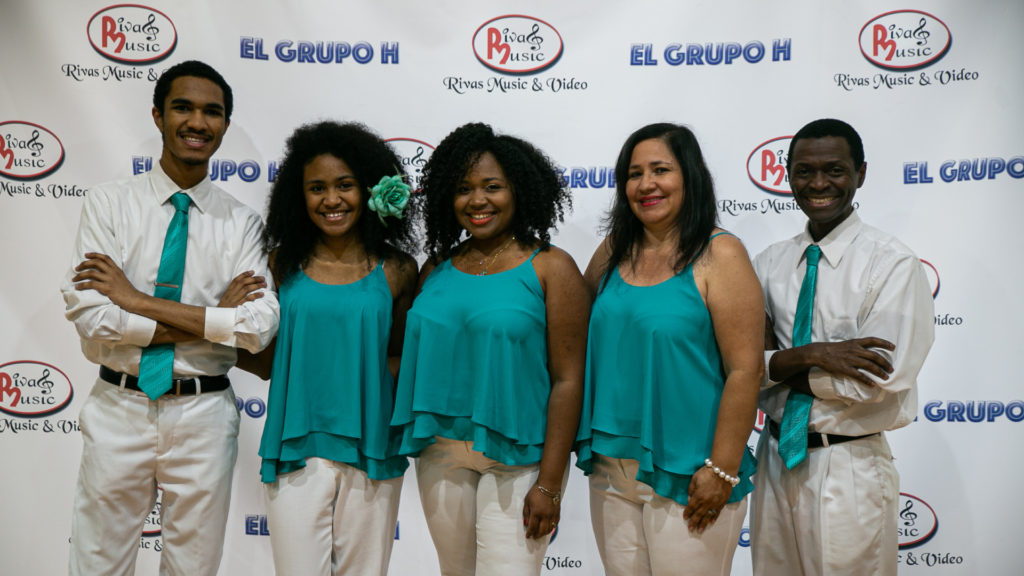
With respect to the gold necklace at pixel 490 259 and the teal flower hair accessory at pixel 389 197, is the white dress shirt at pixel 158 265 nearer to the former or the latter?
the teal flower hair accessory at pixel 389 197

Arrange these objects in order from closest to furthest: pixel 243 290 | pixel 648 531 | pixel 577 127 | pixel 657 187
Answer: pixel 648 531 < pixel 657 187 < pixel 243 290 < pixel 577 127

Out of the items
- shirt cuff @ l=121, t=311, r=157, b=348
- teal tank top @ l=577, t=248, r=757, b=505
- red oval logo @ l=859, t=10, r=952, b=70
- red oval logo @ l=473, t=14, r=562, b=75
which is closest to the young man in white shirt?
shirt cuff @ l=121, t=311, r=157, b=348

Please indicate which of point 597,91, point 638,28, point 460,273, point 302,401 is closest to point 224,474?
point 302,401

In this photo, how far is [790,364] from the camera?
256 cm

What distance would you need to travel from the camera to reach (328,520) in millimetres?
2539

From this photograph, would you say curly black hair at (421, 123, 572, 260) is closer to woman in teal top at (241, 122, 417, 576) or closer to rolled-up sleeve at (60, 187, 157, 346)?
woman in teal top at (241, 122, 417, 576)

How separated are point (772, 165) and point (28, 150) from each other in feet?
12.1

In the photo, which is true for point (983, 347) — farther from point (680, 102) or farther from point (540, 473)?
point (540, 473)

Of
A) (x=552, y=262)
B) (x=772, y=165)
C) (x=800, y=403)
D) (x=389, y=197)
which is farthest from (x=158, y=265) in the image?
(x=772, y=165)

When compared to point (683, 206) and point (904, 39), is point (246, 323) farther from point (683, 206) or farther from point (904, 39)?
point (904, 39)

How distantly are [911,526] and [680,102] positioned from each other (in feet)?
7.70

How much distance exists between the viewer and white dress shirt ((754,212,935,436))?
2.47m

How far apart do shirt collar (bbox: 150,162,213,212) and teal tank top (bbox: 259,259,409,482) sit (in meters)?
0.57

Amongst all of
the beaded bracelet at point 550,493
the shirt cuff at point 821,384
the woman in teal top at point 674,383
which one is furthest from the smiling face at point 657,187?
the beaded bracelet at point 550,493
